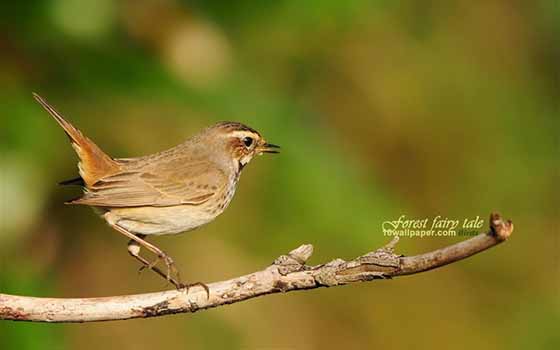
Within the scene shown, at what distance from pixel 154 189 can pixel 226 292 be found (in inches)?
34.4

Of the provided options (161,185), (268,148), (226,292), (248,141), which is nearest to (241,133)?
(248,141)

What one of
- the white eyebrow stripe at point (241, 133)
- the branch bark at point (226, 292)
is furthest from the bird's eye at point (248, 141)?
the branch bark at point (226, 292)

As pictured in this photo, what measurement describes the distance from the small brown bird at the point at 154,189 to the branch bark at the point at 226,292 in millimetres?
380

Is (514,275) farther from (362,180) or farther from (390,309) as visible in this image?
(362,180)

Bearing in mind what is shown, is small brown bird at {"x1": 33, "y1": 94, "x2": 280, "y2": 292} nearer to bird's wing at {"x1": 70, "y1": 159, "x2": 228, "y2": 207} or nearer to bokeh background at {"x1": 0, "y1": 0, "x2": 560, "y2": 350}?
bird's wing at {"x1": 70, "y1": 159, "x2": 228, "y2": 207}

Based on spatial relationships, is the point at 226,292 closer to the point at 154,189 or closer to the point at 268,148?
the point at 154,189

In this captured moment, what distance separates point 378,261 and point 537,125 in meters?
4.10

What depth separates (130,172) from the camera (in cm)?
405

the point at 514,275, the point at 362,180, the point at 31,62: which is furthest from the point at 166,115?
the point at 514,275

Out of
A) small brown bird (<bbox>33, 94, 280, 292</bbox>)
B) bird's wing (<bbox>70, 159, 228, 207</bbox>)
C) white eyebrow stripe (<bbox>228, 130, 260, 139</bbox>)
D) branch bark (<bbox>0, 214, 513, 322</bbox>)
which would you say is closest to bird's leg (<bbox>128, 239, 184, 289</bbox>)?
small brown bird (<bbox>33, 94, 280, 292</bbox>)

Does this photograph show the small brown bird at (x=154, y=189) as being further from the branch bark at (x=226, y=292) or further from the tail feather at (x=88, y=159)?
A: the branch bark at (x=226, y=292)

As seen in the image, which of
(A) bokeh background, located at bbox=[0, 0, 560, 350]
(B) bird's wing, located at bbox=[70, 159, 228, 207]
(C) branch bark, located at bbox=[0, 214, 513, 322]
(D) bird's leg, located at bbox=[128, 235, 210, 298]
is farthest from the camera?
(A) bokeh background, located at bbox=[0, 0, 560, 350]

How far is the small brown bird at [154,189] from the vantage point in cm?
389

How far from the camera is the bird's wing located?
387cm
